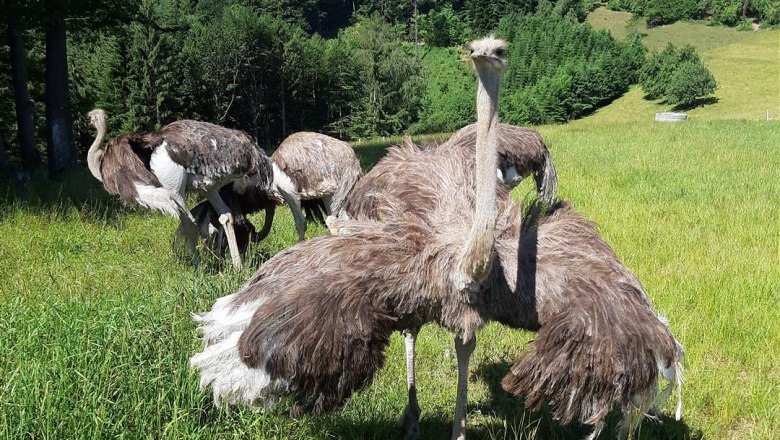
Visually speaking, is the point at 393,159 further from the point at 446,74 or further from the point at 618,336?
the point at 446,74

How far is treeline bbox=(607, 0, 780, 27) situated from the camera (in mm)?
65375

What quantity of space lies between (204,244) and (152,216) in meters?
1.98

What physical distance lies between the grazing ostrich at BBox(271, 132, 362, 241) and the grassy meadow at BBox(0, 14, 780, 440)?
1.82ft

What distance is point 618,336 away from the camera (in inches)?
73.9

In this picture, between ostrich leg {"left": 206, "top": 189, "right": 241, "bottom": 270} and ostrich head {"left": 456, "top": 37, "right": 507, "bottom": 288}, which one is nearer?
ostrich head {"left": 456, "top": 37, "right": 507, "bottom": 288}

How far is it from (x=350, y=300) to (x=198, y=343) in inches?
44.3

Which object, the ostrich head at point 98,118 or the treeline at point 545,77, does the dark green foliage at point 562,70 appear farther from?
the ostrich head at point 98,118

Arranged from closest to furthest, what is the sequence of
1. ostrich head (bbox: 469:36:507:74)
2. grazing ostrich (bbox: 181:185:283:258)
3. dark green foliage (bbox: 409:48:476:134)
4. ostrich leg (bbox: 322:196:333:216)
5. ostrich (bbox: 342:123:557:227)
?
ostrich head (bbox: 469:36:507:74), ostrich (bbox: 342:123:557:227), grazing ostrich (bbox: 181:185:283:258), ostrich leg (bbox: 322:196:333:216), dark green foliage (bbox: 409:48:476:134)

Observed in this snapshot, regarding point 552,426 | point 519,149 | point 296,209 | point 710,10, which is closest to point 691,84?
point 710,10

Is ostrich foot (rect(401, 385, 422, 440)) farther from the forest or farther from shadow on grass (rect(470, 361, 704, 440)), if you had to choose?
the forest

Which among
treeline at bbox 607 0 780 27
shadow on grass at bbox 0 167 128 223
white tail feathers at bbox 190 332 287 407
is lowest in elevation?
shadow on grass at bbox 0 167 128 223

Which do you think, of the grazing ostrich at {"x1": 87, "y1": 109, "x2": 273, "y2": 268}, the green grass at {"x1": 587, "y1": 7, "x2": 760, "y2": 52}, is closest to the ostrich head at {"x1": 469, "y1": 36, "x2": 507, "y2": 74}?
the grazing ostrich at {"x1": 87, "y1": 109, "x2": 273, "y2": 268}

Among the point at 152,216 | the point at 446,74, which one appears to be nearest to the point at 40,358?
the point at 152,216

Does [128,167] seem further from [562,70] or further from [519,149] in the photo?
[562,70]
